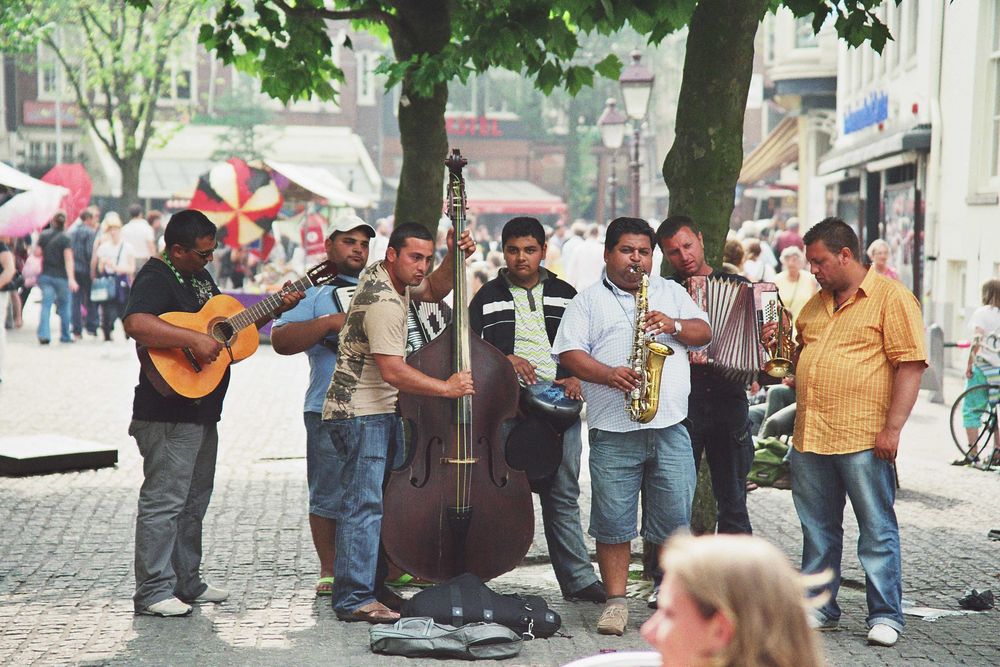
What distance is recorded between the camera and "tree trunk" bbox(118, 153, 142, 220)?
3397 cm

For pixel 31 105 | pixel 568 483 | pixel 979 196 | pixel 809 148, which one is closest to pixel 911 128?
pixel 979 196

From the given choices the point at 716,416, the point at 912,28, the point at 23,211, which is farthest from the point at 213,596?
the point at 912,28

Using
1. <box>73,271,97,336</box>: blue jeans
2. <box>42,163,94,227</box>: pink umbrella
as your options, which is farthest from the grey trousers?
<box>42,163,94,227</box>: pink umbrella

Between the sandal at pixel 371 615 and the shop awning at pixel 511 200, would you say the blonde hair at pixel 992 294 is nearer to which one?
the sandal at pixel 371 615

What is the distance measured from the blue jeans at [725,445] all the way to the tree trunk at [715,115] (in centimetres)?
102

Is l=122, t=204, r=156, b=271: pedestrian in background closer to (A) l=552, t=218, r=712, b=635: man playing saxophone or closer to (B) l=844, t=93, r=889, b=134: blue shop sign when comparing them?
(B) l=844, t=93, r=889, b=134: blue shop sign

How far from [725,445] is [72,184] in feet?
58.6

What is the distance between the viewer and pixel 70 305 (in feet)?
71.3

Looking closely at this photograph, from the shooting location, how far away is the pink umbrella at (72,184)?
73.4ft

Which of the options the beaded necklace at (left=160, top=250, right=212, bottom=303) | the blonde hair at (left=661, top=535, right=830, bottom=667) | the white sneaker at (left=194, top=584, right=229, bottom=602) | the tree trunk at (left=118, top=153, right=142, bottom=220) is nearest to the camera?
the blonde hair at (left=661, top=535, right=830, bottom=667)

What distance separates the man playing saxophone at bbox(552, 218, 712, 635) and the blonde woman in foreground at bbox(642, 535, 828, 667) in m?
4.01

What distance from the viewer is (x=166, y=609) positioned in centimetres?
621

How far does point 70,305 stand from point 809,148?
17.1 metres

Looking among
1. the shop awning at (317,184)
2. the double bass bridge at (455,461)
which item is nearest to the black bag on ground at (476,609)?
the double bass bridge at (455,461)
